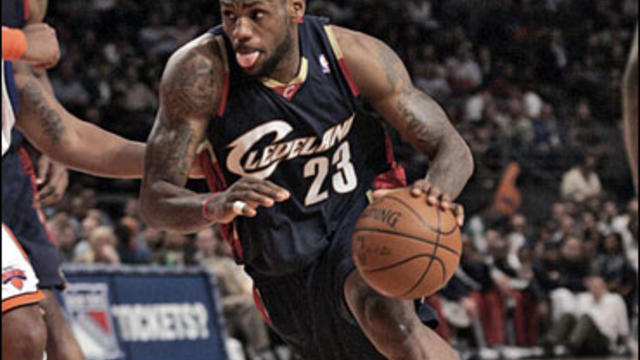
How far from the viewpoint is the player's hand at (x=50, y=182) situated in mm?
4590

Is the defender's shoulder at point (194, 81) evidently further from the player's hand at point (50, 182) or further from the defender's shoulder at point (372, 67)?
the player's hand at point (50, 182)

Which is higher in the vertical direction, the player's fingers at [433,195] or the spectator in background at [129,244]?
the player's fingers at [433,195]

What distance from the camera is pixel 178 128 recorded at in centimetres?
377

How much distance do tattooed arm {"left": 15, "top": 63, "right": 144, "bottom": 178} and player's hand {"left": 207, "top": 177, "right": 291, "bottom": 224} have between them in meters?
1.12

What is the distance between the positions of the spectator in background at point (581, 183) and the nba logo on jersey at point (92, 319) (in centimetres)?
900

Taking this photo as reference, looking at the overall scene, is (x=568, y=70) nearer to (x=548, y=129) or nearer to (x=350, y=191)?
(x=548, y=129)

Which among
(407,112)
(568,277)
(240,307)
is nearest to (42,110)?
(407,112)

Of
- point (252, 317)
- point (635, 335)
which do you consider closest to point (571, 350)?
point (635, 335)

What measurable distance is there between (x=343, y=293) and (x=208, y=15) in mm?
12601

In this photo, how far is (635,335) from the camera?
13273mm

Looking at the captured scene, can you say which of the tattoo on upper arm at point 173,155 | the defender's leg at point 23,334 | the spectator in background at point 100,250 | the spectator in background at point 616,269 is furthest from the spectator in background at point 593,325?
the defender's leg at point 23,334

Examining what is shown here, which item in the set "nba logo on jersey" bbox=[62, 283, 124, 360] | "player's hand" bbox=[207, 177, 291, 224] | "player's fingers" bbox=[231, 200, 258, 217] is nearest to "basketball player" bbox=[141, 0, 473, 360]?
"player's hand" bbox=[207, 177, 291, 224]

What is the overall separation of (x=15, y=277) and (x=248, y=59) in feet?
3.49

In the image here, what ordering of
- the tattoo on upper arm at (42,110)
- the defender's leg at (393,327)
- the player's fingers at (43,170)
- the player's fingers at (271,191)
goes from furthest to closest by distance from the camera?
1. the player's fingers at (43,170)
2. the tattoo on upper arm at (42,110)
3. the defender's leg at (393,327)
4. the player's fingers at (271,191)
